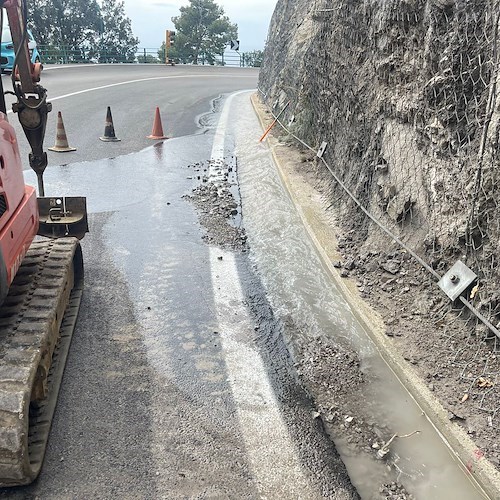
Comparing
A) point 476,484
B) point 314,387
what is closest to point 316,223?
point 314,387

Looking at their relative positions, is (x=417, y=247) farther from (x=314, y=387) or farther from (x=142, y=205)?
(x=142, y=205)

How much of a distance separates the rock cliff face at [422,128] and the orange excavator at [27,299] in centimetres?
298

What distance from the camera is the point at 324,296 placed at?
16.2 feet

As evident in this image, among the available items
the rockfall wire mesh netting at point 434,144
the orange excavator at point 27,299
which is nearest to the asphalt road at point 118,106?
the orange excavator at point 27,299

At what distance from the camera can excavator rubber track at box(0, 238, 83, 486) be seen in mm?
2568

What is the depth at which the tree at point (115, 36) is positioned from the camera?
41125 mm

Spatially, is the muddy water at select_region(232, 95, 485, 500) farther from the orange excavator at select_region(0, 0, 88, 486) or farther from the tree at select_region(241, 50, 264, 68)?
the tree at select_region(241, 50, 264, 68)

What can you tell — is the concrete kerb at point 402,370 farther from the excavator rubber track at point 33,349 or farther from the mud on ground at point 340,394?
the excavator rubber track at point 33,349

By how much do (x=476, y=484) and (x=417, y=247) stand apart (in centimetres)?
221

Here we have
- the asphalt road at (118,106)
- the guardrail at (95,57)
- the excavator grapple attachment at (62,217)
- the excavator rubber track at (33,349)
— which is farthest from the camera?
the guardrail at (95,57)

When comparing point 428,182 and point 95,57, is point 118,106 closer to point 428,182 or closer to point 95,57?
point 428,182

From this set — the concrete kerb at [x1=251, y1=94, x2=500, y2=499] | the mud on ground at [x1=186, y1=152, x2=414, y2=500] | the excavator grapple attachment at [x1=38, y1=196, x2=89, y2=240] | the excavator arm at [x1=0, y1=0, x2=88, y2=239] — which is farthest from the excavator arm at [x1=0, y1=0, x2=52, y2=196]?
the concrete kerb at [x1=251, y1=94, x2=500, y2=499]

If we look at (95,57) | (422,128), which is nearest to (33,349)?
(422,128)

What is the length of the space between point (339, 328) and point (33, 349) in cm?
244
